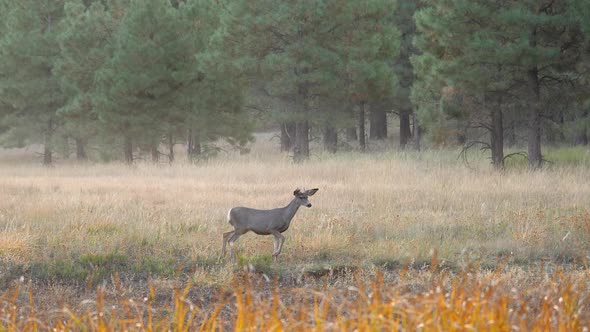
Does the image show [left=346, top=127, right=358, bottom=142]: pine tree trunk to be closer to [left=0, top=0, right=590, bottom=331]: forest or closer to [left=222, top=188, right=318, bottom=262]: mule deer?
[left=0, top=0, right=590, bottom=331]: forest

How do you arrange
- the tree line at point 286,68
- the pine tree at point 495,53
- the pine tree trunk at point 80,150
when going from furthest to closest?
the pine tree trunk at point 80,150 < the tree line at point 286,68 < the pine tree at point 495,53

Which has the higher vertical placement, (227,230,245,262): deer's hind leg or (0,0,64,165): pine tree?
(0,0,64,165): pine tree

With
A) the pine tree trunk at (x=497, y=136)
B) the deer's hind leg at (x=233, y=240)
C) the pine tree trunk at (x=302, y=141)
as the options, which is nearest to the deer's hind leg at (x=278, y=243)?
the deer's hind leg at (x=233, y=240)

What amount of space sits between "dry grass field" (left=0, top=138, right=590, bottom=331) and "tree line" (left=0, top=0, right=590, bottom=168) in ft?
11.6

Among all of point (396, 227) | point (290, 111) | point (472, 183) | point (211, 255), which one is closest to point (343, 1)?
point (290, 111)

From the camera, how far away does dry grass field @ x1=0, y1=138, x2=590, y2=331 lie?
442 cm

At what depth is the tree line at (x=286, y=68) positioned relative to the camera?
56.1 feet

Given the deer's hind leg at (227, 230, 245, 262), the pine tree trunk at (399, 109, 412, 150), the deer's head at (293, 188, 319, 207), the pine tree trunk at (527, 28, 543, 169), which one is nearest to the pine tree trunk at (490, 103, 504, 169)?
the pine tree trunk at (527, 28, 543, 169)

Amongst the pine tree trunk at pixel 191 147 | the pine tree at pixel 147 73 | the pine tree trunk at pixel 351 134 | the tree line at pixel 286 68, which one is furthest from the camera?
the pine tree trunk at pixel 351 134

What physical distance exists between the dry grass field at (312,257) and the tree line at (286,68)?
353 centimetres

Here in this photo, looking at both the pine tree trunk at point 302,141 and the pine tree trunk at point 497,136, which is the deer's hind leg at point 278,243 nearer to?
the pine tree trunk at point 497,136

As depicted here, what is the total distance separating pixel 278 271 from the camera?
7.35 m

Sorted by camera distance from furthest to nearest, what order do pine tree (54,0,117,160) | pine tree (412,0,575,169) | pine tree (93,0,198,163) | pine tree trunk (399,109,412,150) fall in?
pine tree trunk (399,109,412,150), pine tree (54,0,117,160), pine tree (93,0,198,163), pine tree (412,0,575,169)

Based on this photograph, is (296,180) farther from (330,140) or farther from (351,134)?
(351,134)
